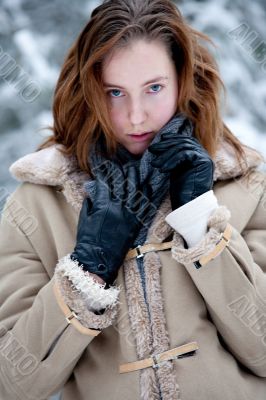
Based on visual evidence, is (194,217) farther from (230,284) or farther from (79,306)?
(79,306)

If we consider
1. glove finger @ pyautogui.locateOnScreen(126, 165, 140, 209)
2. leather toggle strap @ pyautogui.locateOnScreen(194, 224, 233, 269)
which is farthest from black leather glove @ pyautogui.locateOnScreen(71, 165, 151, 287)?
leather toggle strap @ pyautogui.locateOnScreen(194, 224, 233, 269)

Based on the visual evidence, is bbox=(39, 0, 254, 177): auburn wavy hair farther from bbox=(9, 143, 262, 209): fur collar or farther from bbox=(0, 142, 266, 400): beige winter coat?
bbox=(0, 142, 266, 400): beige winter coat

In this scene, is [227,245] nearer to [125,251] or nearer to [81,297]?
[125,251]

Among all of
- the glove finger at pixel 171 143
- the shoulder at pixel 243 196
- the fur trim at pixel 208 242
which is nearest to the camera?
the fur trim at pixel 208 242

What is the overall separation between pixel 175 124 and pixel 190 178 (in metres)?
0.20

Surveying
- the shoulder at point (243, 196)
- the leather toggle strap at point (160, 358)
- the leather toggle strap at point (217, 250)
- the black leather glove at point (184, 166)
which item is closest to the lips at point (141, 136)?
the black leather glove at point (184, 166)

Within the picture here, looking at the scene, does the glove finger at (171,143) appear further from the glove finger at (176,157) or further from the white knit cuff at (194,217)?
the white knit cuff at (194,217)

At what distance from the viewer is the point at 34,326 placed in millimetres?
1374

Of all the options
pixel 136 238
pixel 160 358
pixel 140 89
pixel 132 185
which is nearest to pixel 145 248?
pixel 136 238

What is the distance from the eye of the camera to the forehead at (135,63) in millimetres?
1418

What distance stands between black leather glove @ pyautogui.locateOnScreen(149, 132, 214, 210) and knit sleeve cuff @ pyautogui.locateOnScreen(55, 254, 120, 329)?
28 cm

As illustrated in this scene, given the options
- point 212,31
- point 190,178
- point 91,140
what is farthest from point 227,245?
point 212,31

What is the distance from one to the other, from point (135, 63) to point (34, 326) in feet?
2.29

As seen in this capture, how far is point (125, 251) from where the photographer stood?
1.41 m
